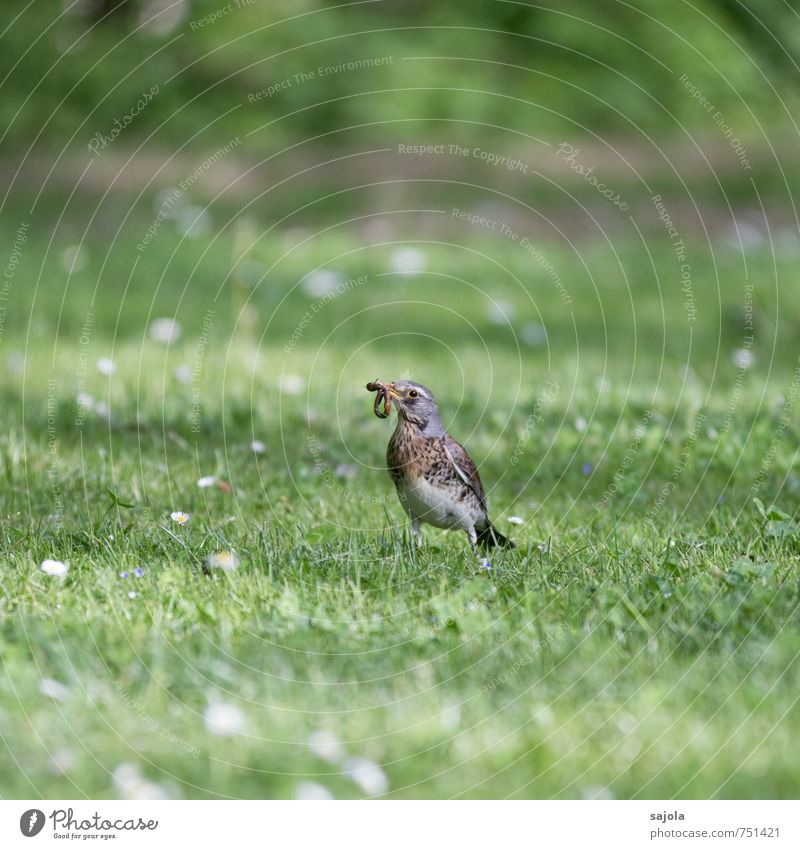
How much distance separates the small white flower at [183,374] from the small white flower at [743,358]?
3.45 meters

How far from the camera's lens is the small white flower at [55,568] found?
12.9 ft

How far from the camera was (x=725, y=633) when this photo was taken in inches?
144

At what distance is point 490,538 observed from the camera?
15.1 ft

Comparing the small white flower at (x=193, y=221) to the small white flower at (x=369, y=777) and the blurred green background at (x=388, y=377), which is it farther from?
the small white flower at (x=369, y=777)

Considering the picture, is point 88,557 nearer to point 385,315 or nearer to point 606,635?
point 606,635

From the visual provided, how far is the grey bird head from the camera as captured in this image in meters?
4.38

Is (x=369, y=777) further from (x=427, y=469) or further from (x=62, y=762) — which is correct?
(x=427, y=469)

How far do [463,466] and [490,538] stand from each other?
0.34 m

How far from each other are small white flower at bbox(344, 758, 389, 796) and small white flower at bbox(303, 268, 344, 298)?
271 inches

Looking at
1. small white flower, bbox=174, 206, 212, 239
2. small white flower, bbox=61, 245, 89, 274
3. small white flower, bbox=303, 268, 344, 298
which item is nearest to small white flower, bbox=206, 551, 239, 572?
small white flower, bbox=303, 268, 344, 298

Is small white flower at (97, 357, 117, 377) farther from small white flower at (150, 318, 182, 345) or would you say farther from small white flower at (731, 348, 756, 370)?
small white flower at (731, 348, 756, 370)

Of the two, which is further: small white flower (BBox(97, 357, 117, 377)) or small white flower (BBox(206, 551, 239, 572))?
small white flower (BBox(97, 357, 117, 377))

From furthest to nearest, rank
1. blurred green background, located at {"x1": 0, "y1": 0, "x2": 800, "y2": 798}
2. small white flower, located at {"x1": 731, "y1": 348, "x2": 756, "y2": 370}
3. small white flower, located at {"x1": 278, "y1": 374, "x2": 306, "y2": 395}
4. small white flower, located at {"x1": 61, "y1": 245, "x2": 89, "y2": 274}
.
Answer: small white flower, located at {"x1": 61, "y1": 245, "x2": 89, "y2": 274} → small white flower, located at {"x1": 731, "y1": 348, "x2": 756, "y2": 370} → small white flower, located at {"x1": 278, "y1": 374, "x2": 306, "y2": 395} → blurred green background, located at {"x1": 0, "y1": 0, "x2": 800, "y2": 798}

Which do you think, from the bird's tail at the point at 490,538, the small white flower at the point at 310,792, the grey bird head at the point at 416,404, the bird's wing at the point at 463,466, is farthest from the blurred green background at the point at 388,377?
the grey bird head at the point at 416,404
